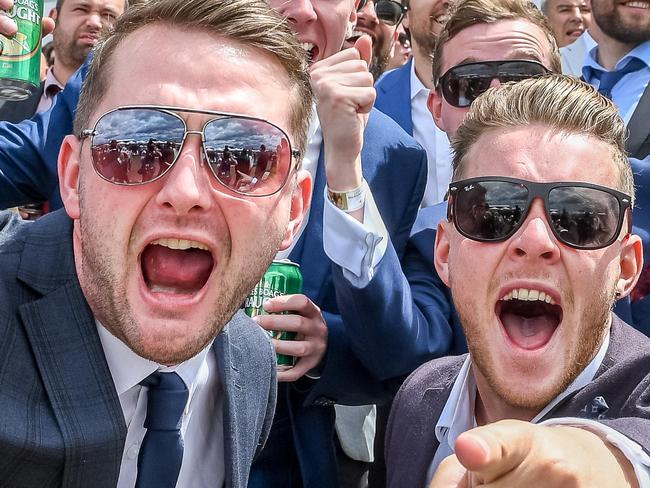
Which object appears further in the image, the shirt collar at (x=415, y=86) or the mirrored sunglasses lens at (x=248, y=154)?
the shirt collar at (x=415, y=86)

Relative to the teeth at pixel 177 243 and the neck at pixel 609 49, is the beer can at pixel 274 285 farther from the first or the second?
the neck at pixel 609 49

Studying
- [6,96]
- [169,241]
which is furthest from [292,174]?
[6,96]

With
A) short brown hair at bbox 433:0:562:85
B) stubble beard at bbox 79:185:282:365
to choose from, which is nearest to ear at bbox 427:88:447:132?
short brown hair at bbox 433:0:562:85

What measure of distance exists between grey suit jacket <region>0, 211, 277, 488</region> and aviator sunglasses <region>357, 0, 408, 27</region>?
2.99 meters

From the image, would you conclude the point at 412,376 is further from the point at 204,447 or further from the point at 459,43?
the point at 459,43

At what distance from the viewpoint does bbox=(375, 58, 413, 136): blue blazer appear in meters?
4.06

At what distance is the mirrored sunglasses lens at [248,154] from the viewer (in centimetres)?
220

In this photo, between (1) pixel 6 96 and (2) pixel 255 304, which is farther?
(1) pixel 6 96

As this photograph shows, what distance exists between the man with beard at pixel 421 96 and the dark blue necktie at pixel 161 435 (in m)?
1.75

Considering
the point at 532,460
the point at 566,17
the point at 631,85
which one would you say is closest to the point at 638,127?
the point at 631,85

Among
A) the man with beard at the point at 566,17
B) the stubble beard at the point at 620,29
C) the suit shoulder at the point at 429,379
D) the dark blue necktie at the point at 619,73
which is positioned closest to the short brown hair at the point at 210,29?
the suit shoulder at the point at 429,379

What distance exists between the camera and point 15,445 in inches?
78.0

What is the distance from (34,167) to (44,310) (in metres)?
1.36

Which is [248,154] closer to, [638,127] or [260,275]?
[260,275]
